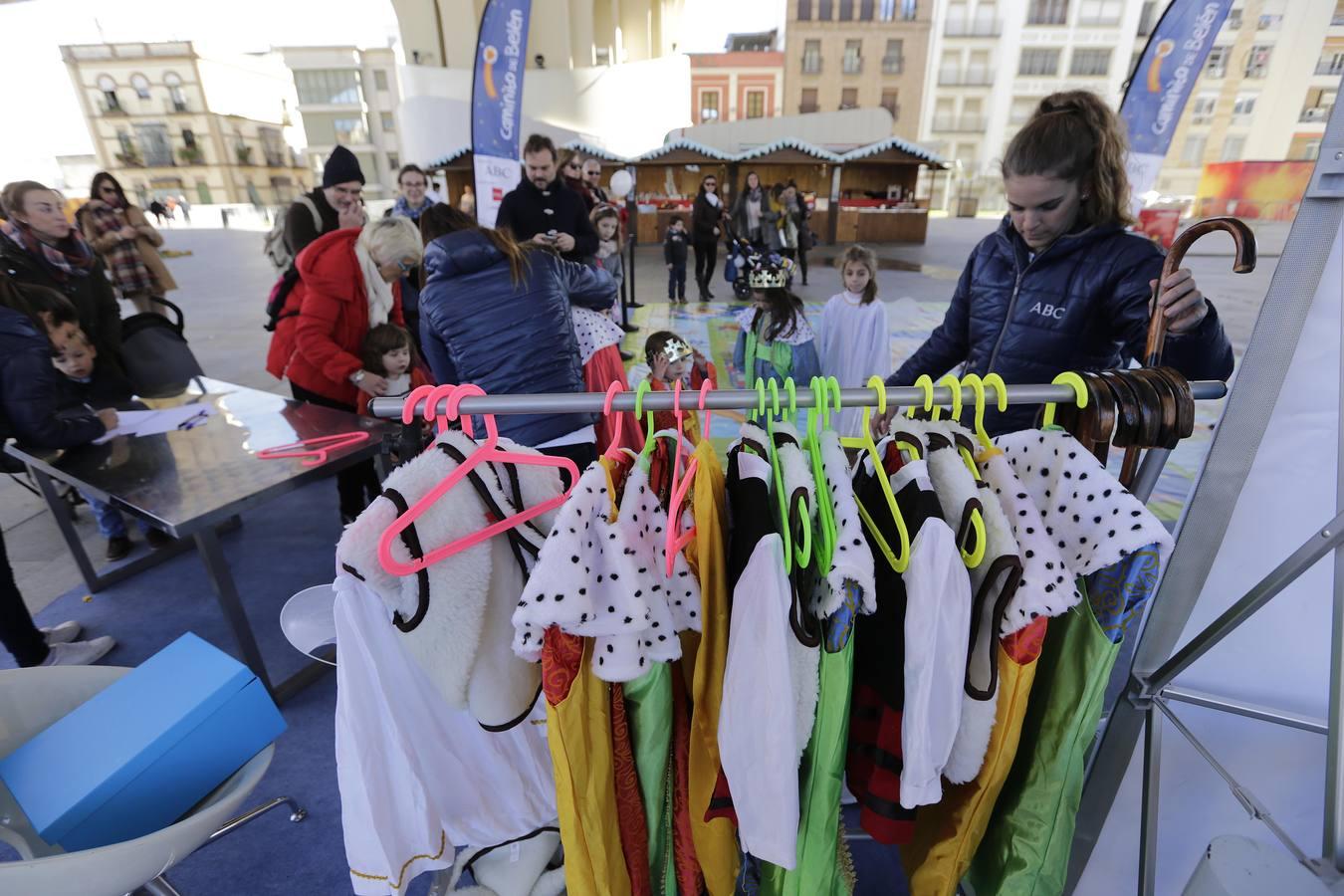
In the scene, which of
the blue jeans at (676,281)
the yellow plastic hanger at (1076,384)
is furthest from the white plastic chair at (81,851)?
the blue jeans at (676,281)

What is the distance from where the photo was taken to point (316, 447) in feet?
7.47

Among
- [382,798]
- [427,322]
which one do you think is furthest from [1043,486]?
[427,322]

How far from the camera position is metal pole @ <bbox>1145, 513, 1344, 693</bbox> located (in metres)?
0.84

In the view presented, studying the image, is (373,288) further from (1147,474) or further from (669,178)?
(669,178)

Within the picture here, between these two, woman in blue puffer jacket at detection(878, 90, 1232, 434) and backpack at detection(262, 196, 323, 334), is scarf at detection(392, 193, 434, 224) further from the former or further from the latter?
woman in blue puffer jacket at detection(878, 90, 1232, 434)

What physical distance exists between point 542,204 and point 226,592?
3150mm

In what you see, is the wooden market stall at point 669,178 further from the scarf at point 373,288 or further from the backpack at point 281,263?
the scarf at point 373,288

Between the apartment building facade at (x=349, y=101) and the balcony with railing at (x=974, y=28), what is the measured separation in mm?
32015

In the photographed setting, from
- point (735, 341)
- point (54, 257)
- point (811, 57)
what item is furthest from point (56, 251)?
point (811, 57)

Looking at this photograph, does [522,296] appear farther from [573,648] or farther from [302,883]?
[302,883]

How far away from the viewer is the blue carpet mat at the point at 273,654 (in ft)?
5.70

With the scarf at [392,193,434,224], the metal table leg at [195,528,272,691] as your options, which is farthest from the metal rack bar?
the scarf at [392,193,434,224]

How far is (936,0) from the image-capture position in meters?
27.7

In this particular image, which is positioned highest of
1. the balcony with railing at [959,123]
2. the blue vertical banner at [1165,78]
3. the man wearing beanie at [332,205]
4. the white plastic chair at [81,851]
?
the balcony with railing at [959,123]
